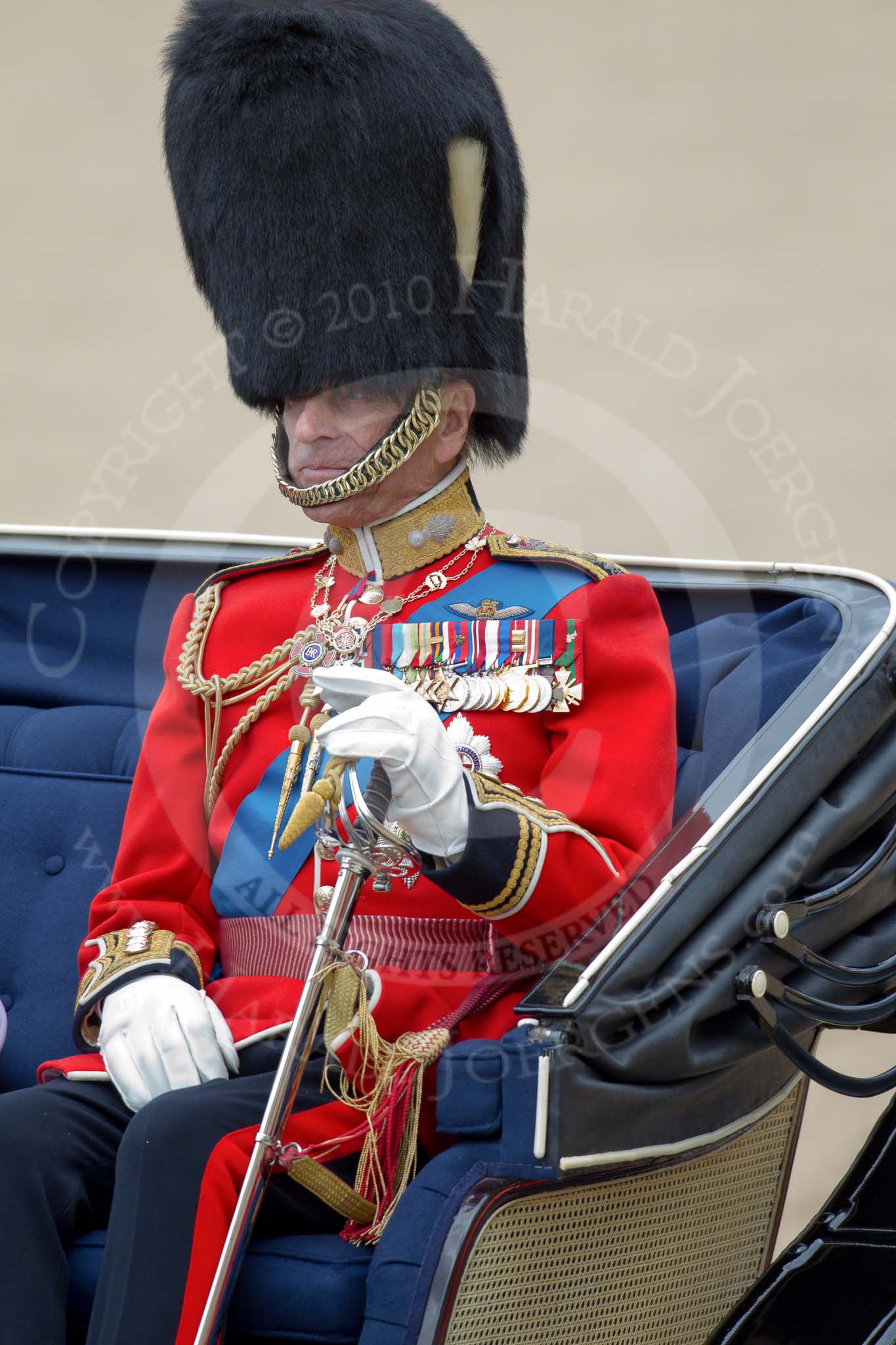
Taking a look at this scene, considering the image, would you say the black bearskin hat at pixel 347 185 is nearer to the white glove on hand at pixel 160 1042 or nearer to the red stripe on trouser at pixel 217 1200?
the white glove on hand at pixel 160 1042

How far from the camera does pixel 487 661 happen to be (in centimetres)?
176

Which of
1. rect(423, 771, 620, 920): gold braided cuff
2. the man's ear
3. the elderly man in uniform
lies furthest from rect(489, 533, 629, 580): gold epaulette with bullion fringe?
rect(423, 771, 620, 920): gold braided cuff

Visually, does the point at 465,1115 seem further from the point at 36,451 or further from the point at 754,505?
the point at 36,451

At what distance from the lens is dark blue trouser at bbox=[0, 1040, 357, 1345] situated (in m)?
1.43

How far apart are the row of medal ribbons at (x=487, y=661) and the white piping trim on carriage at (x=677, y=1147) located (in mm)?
448

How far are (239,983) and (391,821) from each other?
274 millimetres

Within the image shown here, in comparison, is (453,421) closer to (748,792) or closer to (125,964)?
(748,792)

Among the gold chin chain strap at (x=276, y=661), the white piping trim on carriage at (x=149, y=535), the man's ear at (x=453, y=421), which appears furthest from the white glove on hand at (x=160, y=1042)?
the white piping trim on carriage at (x=149, y=535)

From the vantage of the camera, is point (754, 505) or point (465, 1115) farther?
point (754, 505)

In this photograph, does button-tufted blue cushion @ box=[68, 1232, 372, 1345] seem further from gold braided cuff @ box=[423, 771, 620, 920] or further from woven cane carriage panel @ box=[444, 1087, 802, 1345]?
gold braided cuff @ box=[423, 771, 620, 920]

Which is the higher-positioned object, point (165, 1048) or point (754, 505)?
point (754, 505)

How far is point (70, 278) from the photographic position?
4.20 metres

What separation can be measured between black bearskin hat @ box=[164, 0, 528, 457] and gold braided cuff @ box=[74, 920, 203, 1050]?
621 millimetres

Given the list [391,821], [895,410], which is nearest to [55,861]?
[391,821]
